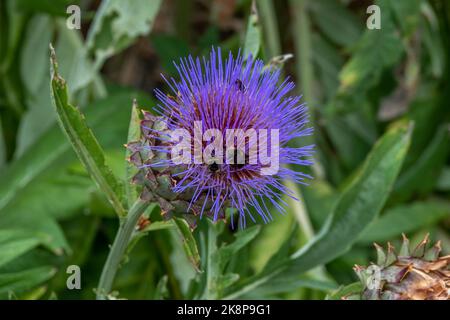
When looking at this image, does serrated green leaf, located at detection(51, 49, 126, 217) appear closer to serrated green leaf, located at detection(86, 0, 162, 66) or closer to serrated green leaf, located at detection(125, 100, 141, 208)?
serrated green leaf, located at detection(125, 100, 141, 208)

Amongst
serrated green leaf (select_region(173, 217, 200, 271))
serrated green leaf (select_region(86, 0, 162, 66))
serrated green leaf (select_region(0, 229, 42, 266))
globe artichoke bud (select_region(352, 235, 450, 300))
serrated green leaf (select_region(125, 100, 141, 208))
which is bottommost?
globe artichoke bud (select_region(352, 235, 450, 300))

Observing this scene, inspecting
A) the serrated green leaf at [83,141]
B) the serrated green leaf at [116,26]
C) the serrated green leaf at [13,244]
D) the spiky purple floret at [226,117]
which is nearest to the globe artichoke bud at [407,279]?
the spiky purple floret at [226,117]

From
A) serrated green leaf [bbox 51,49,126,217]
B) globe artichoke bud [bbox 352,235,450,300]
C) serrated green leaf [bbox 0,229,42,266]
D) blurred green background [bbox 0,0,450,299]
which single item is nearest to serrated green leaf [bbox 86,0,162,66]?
blurred green background [bbox 0,0,450,299]

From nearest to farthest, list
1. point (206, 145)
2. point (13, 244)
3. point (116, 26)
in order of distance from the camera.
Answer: point (206, 145), point (13, 244), point (116, 26)

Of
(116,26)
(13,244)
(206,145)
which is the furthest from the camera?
(116,26)

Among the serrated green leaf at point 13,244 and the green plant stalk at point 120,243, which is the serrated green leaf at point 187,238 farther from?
the serrated green leaf at point 13,244

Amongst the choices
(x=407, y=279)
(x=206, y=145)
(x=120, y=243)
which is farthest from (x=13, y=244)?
(x=407, y=279)

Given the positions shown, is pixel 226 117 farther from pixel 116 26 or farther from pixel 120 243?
pixel 116 26

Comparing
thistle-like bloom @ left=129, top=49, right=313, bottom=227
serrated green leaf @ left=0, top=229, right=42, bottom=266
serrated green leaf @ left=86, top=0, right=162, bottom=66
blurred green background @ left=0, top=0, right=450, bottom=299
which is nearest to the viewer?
thistle-like bloom @ left=129, top=49, right=313, bottom=227
